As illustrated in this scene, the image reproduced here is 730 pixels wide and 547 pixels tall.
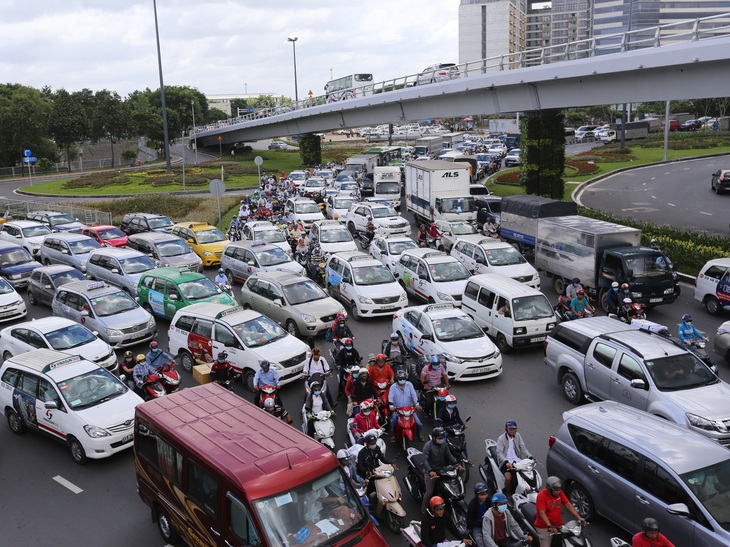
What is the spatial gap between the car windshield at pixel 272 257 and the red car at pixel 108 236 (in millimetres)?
8534

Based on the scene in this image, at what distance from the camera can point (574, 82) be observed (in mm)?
29859

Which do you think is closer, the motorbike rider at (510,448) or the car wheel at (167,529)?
the car wheel at (167,529)

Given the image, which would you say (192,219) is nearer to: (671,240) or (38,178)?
(671,240)

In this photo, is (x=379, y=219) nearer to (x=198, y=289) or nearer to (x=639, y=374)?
(x=198, y=289)

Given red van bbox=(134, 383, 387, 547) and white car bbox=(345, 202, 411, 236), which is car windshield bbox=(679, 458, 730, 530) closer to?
red van bbox=(134, 383, 387, 547)

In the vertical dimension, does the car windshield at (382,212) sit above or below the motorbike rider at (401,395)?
above

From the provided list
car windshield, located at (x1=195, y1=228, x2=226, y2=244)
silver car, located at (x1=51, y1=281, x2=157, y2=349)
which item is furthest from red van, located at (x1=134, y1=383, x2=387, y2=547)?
car windshield, located at (x1=195, y1=228, x2=226, y2=244)

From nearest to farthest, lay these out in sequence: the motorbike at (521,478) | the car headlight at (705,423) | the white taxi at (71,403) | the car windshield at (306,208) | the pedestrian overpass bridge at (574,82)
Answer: the motorbike at (521,478) → the car headlight at (705,423) → the white taxi at (71,403) → the pedestrian overpass bridge at (574,82) → the car windshield at (306,208)

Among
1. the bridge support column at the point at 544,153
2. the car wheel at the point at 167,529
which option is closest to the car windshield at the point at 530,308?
the car wheel at the point at 167,529

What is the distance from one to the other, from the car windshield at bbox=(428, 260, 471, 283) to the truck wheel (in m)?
6.38

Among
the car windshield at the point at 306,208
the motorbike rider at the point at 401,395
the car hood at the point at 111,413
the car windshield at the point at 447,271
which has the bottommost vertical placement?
the car hood at the point at 111,413

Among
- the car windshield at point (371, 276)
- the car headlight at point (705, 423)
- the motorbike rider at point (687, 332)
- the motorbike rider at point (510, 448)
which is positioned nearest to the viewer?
the motorbike rider at point (510, 448)

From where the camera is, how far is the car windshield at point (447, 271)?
1969 cm

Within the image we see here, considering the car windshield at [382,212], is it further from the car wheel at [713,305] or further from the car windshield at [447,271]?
the car wheel at [713,305]
